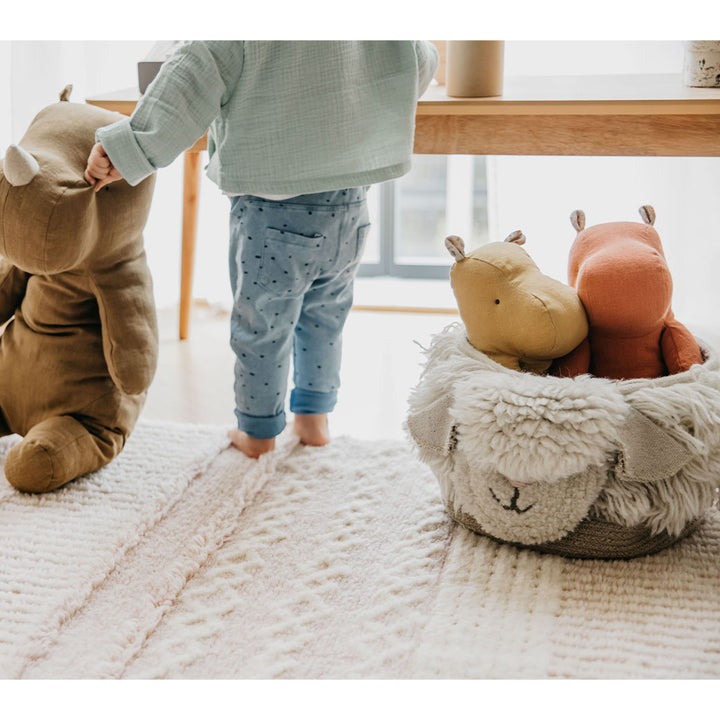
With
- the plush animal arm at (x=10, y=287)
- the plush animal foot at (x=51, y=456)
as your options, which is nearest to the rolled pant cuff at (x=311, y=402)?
the plush animal foot at (x=51, y=456)

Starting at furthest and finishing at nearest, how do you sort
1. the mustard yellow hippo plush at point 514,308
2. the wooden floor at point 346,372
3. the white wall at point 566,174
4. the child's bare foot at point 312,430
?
the white wall at point 566,174 → the wooden floor at point 346,372 → the child's bare foot at point 312,430 → the mustard yellow hippo plush at point 514,308

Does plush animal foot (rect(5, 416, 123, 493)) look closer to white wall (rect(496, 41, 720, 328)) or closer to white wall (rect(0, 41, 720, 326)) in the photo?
white wall (rect(0, 41, 720, 326))

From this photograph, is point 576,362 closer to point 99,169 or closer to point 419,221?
point 99,169

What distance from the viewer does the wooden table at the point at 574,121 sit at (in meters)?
1.10

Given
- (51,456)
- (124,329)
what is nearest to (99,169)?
(124,329)

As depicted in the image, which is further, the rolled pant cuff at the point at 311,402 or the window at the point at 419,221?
the window at the point at 419,221

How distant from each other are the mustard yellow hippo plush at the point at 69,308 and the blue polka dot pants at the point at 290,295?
5.1 inches

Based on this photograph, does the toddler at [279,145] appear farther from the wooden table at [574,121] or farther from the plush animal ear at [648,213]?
the plush animal ear at [648,213]

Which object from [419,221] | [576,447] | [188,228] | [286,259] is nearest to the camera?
[576,447]

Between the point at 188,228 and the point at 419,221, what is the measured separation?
32.2 inches

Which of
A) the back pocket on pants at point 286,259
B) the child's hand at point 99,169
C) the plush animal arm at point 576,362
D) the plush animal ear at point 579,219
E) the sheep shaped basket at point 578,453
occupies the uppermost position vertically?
the child's hand at point 99,169

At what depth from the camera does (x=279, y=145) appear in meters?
0.98

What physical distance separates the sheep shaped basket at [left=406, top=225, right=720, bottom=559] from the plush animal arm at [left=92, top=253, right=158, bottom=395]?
1.26 ft
